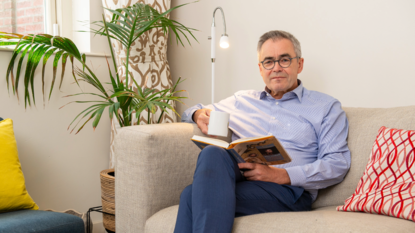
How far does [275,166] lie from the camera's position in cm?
150

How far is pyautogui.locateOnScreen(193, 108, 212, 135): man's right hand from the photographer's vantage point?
1561 mm

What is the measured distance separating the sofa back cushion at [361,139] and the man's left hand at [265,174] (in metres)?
0.22

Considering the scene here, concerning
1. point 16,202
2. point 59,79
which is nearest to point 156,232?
point 16,202

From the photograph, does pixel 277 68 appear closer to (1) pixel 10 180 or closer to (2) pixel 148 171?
(2) pixel 148 171

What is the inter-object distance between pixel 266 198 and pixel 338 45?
0.97 metres

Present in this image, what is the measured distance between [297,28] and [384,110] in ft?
2.38

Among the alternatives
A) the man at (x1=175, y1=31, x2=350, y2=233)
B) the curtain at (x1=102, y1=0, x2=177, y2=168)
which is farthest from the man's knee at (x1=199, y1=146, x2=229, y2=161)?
the curtain at (x1=102, y1=0, x2=177, y2=168)

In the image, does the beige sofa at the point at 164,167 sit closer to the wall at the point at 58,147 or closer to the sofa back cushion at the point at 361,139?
the sofa back cushion at the point at 361,139

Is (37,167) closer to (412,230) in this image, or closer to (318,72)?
(318,72)

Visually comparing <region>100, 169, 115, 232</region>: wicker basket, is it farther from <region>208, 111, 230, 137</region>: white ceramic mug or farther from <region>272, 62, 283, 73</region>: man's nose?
<region>272, 62, 283, 73</region>: man's nose

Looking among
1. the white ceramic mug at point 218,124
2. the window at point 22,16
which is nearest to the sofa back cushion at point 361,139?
the white ceramic mug at point 218,124

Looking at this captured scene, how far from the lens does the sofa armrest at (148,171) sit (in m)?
1.33

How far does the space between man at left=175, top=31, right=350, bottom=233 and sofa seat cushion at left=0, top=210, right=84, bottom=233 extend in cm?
58

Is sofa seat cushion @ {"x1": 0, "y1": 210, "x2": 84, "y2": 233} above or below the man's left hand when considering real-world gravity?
below
